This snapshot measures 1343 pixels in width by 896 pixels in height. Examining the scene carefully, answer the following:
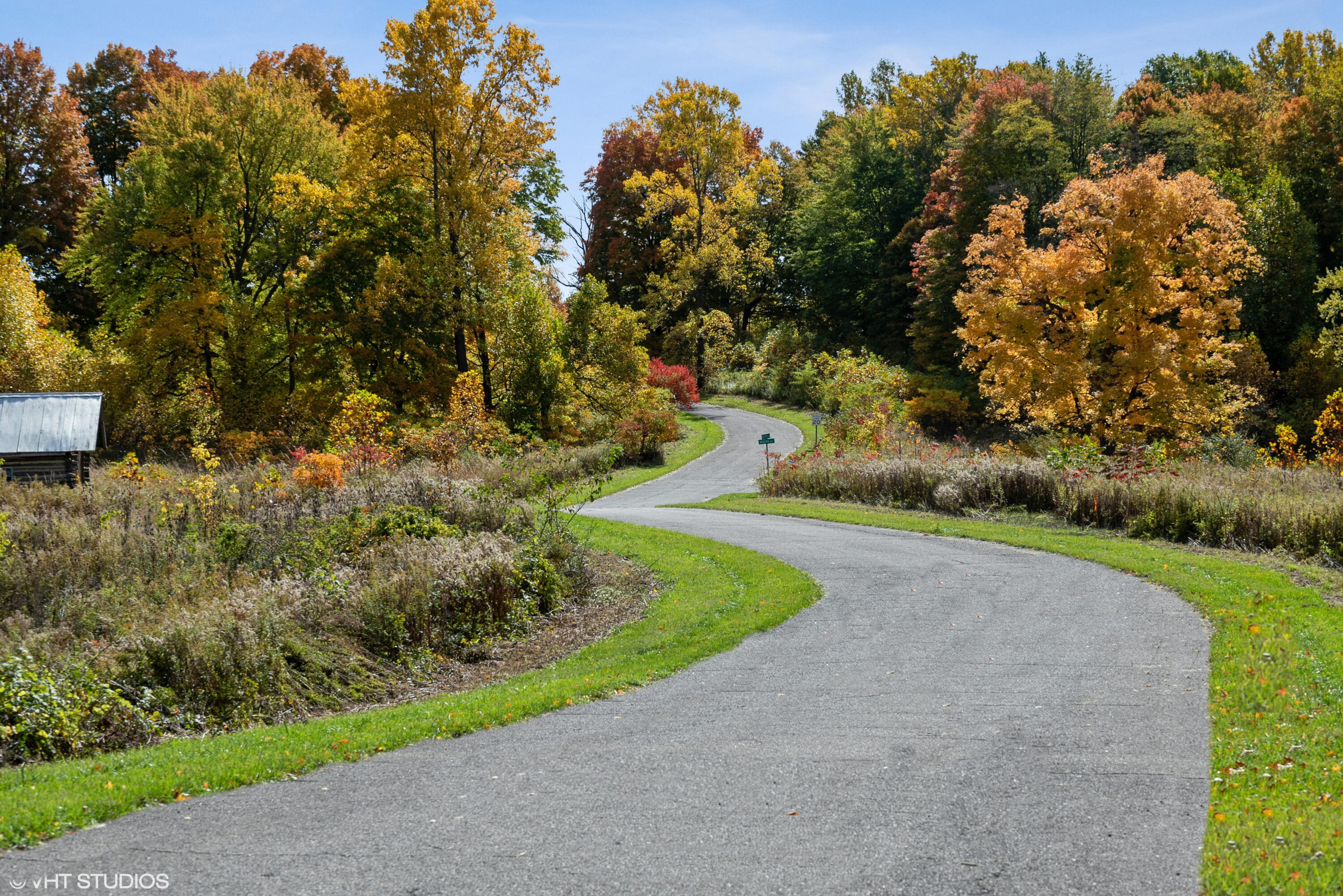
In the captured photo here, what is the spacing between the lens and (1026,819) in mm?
4980

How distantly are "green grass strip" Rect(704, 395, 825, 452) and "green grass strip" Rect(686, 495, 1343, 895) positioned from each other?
22.9 metres

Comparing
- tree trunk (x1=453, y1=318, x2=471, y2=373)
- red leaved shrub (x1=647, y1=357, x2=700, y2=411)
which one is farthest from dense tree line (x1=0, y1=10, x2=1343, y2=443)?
red leaved shrub (x1=647, y1=357, x2=700, y2=411)

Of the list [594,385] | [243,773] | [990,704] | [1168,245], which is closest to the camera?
[243,773]

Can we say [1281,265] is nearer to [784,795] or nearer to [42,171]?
[784,795]

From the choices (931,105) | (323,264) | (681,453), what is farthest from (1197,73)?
(323,264)

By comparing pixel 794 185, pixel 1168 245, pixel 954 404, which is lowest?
pixel 954 404

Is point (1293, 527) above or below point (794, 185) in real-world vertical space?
below

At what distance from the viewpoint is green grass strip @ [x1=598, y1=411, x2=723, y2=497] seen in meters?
30.2

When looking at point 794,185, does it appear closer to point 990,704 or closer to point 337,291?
point 337,291

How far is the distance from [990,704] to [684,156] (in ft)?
160

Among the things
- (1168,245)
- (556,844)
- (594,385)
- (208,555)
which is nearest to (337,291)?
(594,385)

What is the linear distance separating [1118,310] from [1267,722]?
802 inches

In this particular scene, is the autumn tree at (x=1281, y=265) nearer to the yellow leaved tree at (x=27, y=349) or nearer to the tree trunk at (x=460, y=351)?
the tree trunk at (x=460, y=351)

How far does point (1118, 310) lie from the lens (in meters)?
23.9
